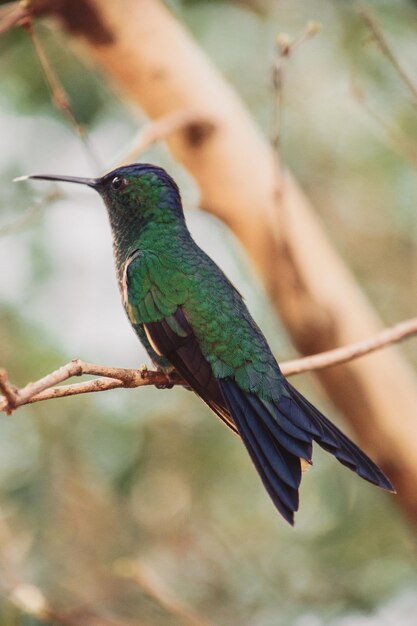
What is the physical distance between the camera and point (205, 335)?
9.48 ft

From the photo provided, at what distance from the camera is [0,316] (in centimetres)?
573

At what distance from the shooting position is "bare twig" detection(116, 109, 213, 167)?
3.38 meters

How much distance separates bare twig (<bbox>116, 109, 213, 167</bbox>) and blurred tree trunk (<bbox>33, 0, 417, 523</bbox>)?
0.02m

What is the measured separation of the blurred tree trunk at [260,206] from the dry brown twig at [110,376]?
0.70m

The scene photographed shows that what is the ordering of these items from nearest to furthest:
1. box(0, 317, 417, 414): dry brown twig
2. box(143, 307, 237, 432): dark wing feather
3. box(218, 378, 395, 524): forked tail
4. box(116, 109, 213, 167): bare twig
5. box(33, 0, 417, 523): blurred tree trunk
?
box(0, 317, 417, 414): dry brown twig, box(218, 378, 395, 524): forked tail, box(143, 307, 237, 432): dark wing feather, box(116, 109, 213, 167): bare twig, box(33, 0, 417, 523): blurred tree trunk

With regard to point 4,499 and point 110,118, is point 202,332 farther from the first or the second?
point 110,118

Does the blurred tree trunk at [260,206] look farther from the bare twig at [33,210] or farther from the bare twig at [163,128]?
the bare twig at [33,210]

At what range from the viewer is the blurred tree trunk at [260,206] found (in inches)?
141

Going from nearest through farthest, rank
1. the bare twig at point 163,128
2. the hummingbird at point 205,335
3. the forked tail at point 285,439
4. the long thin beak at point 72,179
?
the forked tail at point 285,439
the hummingbird at point 205,335
the long thin beak at point 72,179
the bare twig at point 163,128

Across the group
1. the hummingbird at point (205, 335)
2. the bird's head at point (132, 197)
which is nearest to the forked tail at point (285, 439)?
the hummingbird at point (205, 335)

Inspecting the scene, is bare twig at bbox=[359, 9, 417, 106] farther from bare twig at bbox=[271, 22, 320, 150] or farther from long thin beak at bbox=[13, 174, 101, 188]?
long thin beak at bbox=[13, 174, 101, 188]

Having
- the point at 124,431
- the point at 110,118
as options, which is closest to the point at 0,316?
the point at 124,431

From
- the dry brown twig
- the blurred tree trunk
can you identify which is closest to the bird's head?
the blurred tree trunk

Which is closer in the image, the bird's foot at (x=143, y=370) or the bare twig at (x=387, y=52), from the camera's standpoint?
the bird's foot at (x=143, y=370)
